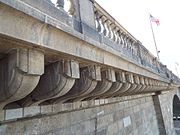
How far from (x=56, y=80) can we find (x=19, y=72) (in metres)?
0.50

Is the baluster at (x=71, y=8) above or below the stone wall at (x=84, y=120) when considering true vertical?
above

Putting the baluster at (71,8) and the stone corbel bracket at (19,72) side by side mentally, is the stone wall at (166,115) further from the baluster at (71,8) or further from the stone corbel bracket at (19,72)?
the stone corbel bracket at (19,72)

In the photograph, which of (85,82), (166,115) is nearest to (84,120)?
(85,82)

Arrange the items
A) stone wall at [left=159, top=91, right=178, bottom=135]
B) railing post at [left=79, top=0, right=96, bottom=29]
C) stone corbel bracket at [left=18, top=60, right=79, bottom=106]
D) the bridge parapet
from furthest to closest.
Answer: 1. stone wall at [left=159, top=91, right=178, bottom=135]
2. railing post at [left=79, top=0, right=96, bottom=29]
3. stone corbel bracket at [left=18, top=60, right=79, bottom=106]
4. the bridge parapet

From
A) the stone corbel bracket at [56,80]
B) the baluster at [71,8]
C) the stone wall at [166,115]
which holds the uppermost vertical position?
the baluster at [71,8]

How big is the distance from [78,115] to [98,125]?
67 cm

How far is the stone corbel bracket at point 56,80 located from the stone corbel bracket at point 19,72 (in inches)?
14.0

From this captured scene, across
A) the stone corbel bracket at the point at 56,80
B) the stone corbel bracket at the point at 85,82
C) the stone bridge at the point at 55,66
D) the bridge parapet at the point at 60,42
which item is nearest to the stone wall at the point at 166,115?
the stone bridge at the point at 55,66

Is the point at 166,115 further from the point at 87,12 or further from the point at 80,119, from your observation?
the point at 87,12

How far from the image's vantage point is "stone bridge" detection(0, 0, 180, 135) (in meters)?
1.47

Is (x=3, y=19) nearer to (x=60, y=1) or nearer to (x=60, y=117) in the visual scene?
(x=60, y=1)

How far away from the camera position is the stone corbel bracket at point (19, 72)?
59.6 inches

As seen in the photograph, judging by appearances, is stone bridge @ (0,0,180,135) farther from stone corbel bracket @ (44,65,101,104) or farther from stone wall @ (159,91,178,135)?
stone wall @ (159,91,178,135)

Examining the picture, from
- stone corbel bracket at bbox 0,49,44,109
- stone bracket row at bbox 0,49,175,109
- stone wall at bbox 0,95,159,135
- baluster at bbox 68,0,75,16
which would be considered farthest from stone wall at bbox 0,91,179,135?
baluster at bbox 68,0,75,16
